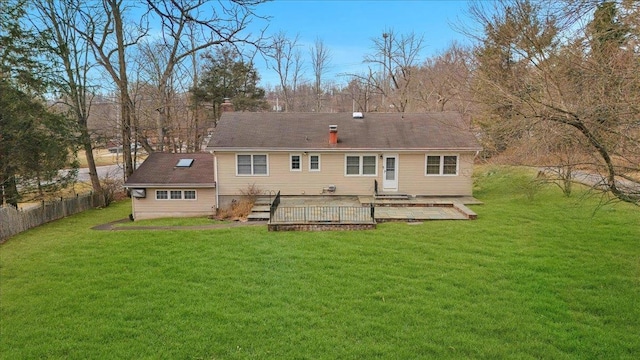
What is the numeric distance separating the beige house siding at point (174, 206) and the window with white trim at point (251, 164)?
65.9 inches

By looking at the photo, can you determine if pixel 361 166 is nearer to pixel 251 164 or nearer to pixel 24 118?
pixel 251 164

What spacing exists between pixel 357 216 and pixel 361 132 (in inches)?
237

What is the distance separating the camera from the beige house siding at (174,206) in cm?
1662

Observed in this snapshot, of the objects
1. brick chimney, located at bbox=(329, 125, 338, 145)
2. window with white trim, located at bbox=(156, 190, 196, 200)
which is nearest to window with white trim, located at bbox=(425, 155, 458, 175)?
brick chimney, located at bbox=(329, 125, 338, 145)

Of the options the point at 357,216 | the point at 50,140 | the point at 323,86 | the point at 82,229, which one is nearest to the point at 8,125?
the point at 50,140

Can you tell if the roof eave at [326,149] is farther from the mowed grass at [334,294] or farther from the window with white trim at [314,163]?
A: the mowed grass at [334,294]

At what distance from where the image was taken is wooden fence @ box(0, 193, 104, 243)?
13.9m

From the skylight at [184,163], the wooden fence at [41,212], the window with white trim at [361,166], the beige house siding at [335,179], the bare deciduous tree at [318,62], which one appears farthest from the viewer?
the bare deciduous tree at [318,62]

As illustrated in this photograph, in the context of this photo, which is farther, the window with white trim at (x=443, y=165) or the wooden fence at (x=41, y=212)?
the window with white trim at (x=443, y=165)

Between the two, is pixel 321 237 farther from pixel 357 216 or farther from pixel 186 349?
pixel 186 349

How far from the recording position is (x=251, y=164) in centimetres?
1702

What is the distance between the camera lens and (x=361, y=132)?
18250mm

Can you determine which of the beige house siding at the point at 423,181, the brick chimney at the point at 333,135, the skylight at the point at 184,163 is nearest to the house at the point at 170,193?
the skylight at the point at 184,163

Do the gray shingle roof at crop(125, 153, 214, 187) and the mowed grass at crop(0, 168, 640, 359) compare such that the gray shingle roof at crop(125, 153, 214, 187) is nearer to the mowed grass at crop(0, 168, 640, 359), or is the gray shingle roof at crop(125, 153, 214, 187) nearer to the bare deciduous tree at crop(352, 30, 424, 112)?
the mowed grass at crop(0, 168, 640, 359)
